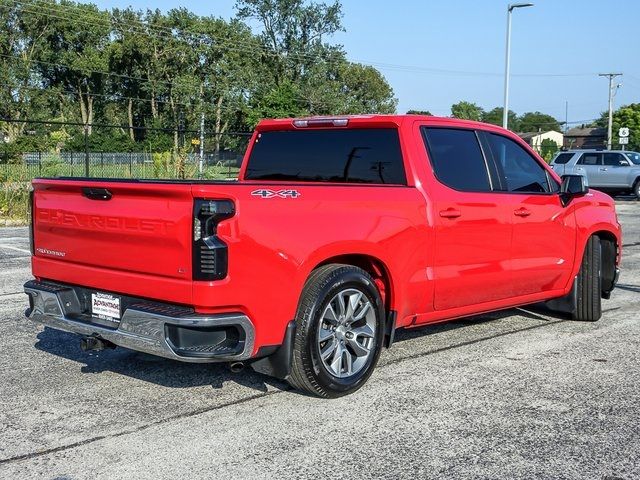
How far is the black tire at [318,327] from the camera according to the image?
179 inches

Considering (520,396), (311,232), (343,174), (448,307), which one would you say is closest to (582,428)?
(520,396)

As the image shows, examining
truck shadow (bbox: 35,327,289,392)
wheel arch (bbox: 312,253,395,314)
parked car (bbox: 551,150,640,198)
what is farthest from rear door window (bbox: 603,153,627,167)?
truck shadow (bbox: 35,327,289,392)

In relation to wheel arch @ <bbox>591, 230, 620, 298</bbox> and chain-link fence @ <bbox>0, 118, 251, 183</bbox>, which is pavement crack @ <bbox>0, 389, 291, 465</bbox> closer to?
wheel arch @ <bbox>591, 230, 620, 298</bbox>

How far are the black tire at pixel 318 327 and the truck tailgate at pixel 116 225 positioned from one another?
0.82m

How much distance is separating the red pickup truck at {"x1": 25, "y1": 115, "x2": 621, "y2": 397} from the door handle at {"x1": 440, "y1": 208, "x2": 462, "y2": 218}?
0.05 feet

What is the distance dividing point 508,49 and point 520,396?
25.3 m

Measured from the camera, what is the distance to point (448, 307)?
18.7 feet

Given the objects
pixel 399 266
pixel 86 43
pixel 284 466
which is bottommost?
pixel 284 466

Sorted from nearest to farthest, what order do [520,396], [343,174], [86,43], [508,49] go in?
[520,396] → [343,174] → [508,49] → [86,43]

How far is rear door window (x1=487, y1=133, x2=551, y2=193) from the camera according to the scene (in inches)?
244

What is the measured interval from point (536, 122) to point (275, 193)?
17793 cm

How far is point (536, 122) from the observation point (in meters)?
173

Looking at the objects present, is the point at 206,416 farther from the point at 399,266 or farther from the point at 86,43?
the point at 86,43

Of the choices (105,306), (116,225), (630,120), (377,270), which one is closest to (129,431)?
(105,306)
